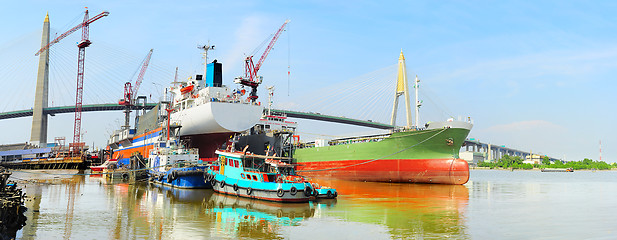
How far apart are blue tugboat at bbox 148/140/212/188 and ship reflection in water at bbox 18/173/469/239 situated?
3.69m

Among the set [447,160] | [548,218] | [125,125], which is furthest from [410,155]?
[125,125]

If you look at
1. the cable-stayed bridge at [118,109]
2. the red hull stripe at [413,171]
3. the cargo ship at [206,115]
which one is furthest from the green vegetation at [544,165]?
the cargo ship at [206,115]

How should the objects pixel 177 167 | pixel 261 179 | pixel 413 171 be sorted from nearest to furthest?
pixel 261 179, pixel 177 167, pixel 413 171

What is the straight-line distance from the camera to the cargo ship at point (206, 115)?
35.2m

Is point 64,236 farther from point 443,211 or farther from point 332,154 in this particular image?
point 332,154

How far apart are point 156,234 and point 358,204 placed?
1074 cm

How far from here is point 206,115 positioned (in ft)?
115

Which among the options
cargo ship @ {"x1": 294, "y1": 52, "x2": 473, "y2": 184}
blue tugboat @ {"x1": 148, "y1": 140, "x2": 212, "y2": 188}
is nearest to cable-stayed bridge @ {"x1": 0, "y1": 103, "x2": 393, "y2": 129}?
cargo ship @ {"x1": 294, "y1": 52, "x2": 473, "y2": 184}

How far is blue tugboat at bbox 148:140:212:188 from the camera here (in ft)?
93.5

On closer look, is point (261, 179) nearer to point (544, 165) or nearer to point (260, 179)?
point (260, 179)

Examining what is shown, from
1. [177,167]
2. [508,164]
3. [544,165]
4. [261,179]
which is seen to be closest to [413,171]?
[261,179]

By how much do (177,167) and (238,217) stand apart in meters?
14.5

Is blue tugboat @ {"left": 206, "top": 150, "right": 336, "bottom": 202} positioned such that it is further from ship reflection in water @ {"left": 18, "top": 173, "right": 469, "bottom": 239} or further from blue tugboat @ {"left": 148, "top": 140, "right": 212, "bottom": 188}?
blue tugboat @ {"left": 148, "top": 140, "right": 212, "bottom": 188}

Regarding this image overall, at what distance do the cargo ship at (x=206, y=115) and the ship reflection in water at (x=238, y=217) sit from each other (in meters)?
11.3
